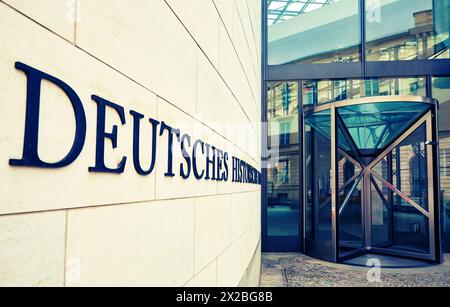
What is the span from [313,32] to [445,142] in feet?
13.2

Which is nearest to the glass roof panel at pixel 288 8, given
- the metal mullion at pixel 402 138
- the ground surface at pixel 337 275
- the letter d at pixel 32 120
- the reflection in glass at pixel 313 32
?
the reflection in glass at pixel 313 32

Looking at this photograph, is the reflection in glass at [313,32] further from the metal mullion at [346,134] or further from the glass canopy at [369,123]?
the metal mullion at [346,134]

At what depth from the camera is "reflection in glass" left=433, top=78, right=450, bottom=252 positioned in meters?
8.08

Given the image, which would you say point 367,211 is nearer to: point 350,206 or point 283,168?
point 283,168

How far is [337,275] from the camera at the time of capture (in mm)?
6145

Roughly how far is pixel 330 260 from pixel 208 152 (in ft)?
18.3

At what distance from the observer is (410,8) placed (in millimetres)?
8719

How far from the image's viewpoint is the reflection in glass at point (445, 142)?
26.5ft

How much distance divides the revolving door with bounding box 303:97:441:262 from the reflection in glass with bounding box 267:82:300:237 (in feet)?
1.02

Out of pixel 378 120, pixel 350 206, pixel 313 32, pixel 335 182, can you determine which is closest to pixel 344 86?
pixel 378 120

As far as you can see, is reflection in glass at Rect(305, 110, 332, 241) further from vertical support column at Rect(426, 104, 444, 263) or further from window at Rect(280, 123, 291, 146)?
vertical support column at Rect(426, 104, 444, 263)

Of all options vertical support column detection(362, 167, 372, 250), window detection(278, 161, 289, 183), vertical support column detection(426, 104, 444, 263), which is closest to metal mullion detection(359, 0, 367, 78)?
vertical support column detection(426, 104, 444, 263)
